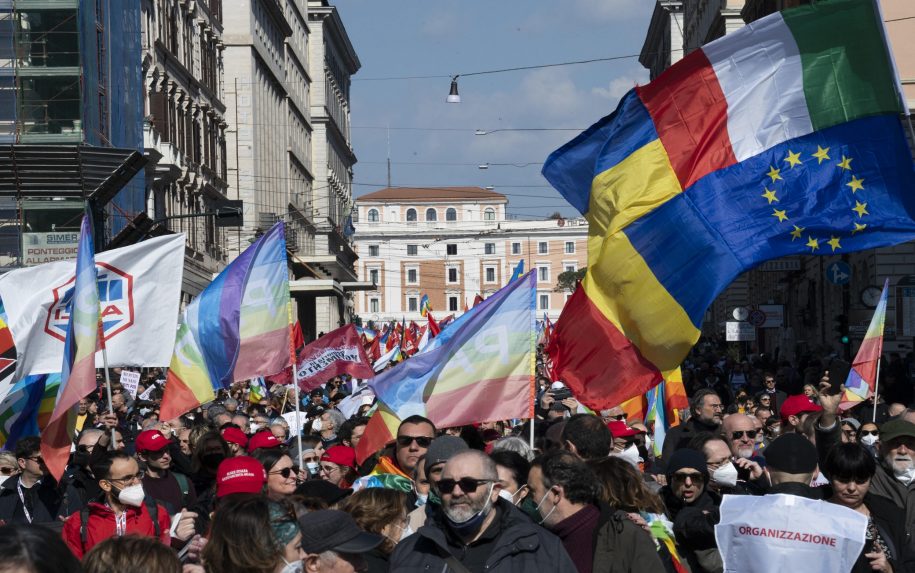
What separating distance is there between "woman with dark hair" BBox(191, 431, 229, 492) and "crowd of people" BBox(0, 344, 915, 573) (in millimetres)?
11

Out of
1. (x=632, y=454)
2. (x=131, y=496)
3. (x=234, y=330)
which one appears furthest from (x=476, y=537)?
(x=234, y=330)

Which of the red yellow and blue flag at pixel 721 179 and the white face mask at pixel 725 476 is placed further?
the red yellow and blue flag at pixel 721 179

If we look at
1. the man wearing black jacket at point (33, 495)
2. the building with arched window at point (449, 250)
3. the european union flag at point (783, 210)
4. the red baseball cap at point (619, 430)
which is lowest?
the man wearing black jacket at point (33, 495)

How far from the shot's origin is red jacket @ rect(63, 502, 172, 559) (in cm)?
716

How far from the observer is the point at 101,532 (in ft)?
23.6

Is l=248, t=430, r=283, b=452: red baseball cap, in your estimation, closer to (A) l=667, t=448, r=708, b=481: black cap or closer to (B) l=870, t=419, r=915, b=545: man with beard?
(A) l=667, t=448, r=708, b=481: black cap

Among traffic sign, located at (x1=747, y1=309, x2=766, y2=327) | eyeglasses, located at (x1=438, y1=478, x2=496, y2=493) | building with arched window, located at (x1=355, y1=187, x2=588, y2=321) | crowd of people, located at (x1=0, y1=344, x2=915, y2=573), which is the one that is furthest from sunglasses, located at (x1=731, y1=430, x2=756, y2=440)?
building with arched window, located at (x1=355, y1=187, x2=588, y2=321)

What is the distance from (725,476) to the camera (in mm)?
7598

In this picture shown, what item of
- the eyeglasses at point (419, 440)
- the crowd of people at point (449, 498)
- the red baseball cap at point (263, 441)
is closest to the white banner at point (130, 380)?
the crowd of people at point (449, 498)

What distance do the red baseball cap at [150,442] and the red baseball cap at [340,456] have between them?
103 centimetres

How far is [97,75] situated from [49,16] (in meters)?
2.02

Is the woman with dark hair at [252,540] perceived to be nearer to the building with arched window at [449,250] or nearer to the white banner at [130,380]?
the white banner at [130,380]

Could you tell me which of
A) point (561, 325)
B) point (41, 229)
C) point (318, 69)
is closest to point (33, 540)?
point (561, 325)

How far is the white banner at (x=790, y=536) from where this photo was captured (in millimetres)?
5531
